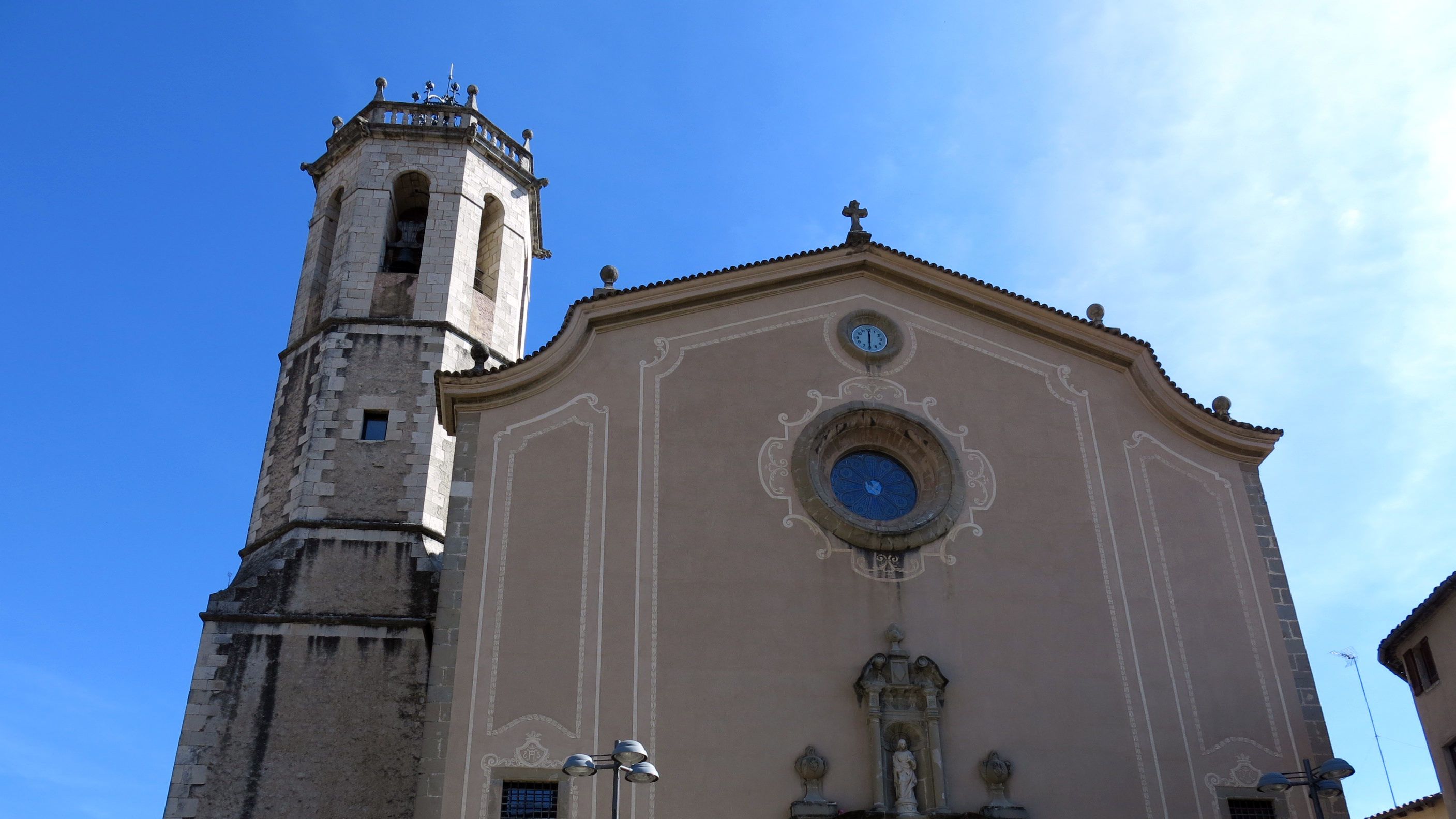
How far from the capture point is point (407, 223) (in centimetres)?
2502

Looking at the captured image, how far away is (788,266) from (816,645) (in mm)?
5680

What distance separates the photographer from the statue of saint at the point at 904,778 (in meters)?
14.6

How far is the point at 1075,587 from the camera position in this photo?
16719mm

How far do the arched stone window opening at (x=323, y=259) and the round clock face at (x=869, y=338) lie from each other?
9714 millimetres

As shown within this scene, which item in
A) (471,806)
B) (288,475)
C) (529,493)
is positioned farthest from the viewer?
(288,475)

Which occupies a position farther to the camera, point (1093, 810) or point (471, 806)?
point (1093, 810)

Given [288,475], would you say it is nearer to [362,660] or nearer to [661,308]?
[362,660]

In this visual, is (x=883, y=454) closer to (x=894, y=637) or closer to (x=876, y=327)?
(x=876, y=327)

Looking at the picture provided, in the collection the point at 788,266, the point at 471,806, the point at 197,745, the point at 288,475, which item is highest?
the point at 788,266

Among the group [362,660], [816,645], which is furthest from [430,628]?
[816,645]

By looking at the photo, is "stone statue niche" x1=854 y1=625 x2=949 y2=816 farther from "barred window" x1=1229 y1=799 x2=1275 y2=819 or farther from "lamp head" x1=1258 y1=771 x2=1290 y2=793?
"barred window" x1=1229 y1=799 x2=1275 y2=819

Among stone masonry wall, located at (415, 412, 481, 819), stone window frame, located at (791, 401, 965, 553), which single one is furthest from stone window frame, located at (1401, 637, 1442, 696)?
stone masonry wall, located at (415, 412, 481, 819)

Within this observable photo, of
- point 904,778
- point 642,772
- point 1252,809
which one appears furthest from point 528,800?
point 1252,809

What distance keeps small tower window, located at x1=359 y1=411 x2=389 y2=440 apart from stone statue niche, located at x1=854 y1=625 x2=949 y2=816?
9641mm
